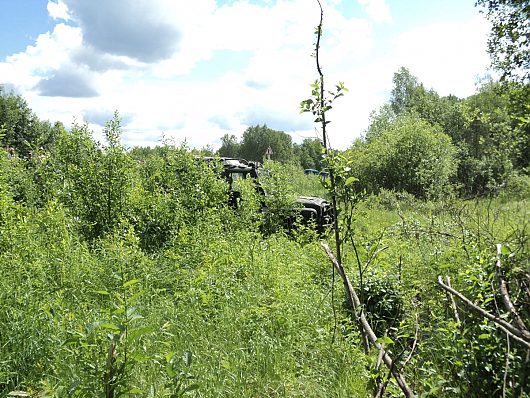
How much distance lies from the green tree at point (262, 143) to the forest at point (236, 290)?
221ft

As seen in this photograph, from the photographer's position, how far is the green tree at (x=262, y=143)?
78000 millimetres

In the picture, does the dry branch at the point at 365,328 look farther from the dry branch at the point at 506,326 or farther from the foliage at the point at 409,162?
the foliage at the point at 409,162

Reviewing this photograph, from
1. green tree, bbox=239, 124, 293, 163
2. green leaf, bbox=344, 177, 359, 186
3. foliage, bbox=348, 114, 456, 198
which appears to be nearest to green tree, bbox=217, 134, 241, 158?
green tree, bbox=239, 124, 293, 163

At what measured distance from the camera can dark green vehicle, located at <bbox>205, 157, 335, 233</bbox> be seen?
31.8ft

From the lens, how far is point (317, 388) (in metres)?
3.54

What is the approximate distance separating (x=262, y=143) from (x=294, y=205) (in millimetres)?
72524

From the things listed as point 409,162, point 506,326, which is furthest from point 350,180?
point 409,162

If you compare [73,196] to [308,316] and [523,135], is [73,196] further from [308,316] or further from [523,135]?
[523,135]

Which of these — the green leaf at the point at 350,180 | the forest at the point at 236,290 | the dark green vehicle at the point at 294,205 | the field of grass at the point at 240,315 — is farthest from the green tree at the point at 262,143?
the green leaf at the point at 350,180

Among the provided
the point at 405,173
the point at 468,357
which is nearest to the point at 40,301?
the point at 468,357

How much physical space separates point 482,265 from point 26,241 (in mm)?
5439

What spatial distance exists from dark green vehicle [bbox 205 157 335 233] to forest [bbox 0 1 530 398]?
342 millimetres

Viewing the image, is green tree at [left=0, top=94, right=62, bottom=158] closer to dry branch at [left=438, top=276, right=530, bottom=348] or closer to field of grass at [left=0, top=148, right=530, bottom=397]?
field of grass at [left=0, top=148, right=530, bottom=397]

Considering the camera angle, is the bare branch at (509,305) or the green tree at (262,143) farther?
the green tree at (262,143)
